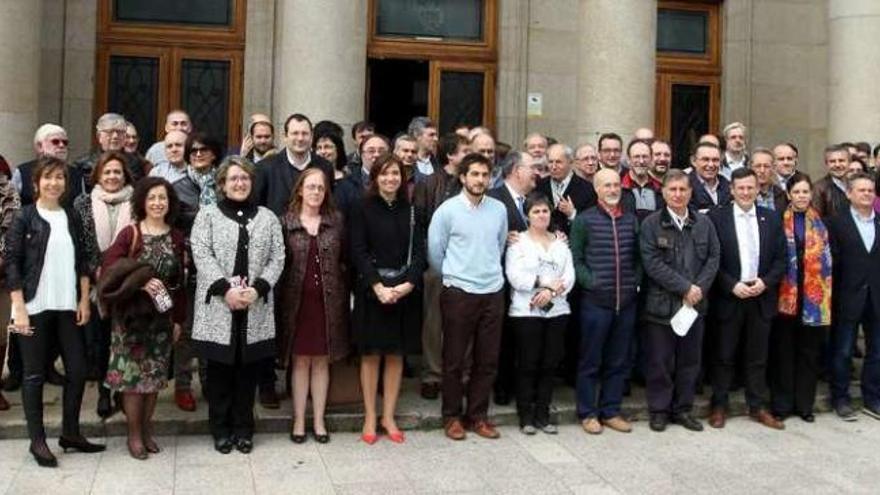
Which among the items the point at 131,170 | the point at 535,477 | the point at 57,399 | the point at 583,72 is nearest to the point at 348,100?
the point at 583,72

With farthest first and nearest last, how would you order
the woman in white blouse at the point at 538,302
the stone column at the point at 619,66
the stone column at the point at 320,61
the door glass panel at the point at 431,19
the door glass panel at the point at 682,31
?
the door glass panel at the point at 682,31 → the door glass panel at the point at 431,19 → the stone column at the point at 619,66 → the stone column at the point at 320,61 → the woman in white blouse at the point at 538,302

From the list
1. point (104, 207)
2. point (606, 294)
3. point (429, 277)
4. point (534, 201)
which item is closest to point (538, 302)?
point (606, 294)

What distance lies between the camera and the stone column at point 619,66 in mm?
10406

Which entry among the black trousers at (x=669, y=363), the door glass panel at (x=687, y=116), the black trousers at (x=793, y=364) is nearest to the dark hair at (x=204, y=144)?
the black trousers at (x=669, y=363)

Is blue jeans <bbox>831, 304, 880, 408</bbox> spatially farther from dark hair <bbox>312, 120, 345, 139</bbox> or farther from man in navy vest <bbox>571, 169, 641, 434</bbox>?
dark hair <bbox>312, 120, 345, 139</bbox>

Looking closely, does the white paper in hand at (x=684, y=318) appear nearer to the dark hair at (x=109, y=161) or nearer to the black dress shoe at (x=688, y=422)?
the black dress shoe at (x=688, y=422)

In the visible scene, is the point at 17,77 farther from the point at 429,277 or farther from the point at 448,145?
the point at 429,277

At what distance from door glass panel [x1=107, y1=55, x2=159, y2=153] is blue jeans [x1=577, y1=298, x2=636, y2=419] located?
6.20 m

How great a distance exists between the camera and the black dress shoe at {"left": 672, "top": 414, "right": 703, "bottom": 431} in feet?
24.8

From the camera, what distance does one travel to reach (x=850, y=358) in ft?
26.7

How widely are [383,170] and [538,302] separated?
1504 mm

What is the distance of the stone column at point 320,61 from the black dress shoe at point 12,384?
3.78 meters

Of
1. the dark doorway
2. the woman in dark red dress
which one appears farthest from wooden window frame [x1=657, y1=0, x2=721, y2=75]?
the woman in dark red dress

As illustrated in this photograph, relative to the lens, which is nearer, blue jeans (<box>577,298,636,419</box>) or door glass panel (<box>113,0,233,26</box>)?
blue jeans (<box>577,298,636,419</box>)
